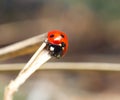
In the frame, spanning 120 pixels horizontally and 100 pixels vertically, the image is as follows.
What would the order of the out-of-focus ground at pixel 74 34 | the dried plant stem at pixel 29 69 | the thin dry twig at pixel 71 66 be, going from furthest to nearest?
the out-of-focus ground at pixel 74 34
the thin dry twig at pixel 71 66
the dried plant stem at pixel 29 69

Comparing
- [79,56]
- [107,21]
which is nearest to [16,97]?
[79,56]

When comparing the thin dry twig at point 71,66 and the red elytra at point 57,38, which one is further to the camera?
the thin dry twig at point 71,66

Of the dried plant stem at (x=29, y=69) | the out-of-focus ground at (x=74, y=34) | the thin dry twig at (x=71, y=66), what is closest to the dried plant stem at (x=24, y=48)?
the dried plant stem at (x=29, y=69)

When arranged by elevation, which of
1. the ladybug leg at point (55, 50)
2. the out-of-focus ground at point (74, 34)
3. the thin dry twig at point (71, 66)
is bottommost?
the out-of-focus ground at point (74, 34)

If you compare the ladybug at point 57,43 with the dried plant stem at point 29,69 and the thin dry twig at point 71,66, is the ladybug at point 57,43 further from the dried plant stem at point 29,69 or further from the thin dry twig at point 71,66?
the thin dry twig at point 71,66

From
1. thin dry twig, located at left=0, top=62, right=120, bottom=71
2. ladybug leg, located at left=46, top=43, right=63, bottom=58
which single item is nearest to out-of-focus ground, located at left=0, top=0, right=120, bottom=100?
thin dry twig, located at left=0, top=62, right=120, bottom=71

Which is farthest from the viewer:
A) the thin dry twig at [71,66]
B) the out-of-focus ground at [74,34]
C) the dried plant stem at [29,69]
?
the out-of-focus ground at [74,34]
